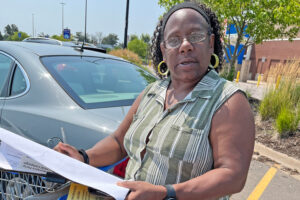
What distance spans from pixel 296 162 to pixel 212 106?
3806 millimetres

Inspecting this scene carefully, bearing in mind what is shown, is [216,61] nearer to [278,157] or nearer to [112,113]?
[112,113]

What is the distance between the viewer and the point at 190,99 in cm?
127

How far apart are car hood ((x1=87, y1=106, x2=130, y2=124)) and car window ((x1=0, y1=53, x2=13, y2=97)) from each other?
117 centimetres

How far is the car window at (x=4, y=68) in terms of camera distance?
265 centimetres

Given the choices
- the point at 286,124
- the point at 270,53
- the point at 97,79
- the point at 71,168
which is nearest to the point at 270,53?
the point at 270,53

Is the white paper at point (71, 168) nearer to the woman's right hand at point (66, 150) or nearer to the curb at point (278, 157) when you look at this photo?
the woman's right hand at point (66, 150)

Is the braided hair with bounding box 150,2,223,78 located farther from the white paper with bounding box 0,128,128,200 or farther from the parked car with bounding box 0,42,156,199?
the white paper with bounding box 0,128,128,200

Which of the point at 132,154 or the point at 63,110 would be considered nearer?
the point at 132,154

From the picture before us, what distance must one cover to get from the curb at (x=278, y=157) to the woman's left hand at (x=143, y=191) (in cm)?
383

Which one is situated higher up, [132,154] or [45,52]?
[45,52]

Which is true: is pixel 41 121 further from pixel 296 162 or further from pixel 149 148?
pixel 296 162

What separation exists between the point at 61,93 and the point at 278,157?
392 cm

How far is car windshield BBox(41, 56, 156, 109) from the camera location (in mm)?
2354

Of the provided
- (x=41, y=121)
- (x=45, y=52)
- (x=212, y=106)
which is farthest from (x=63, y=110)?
(x=212, y=106)
